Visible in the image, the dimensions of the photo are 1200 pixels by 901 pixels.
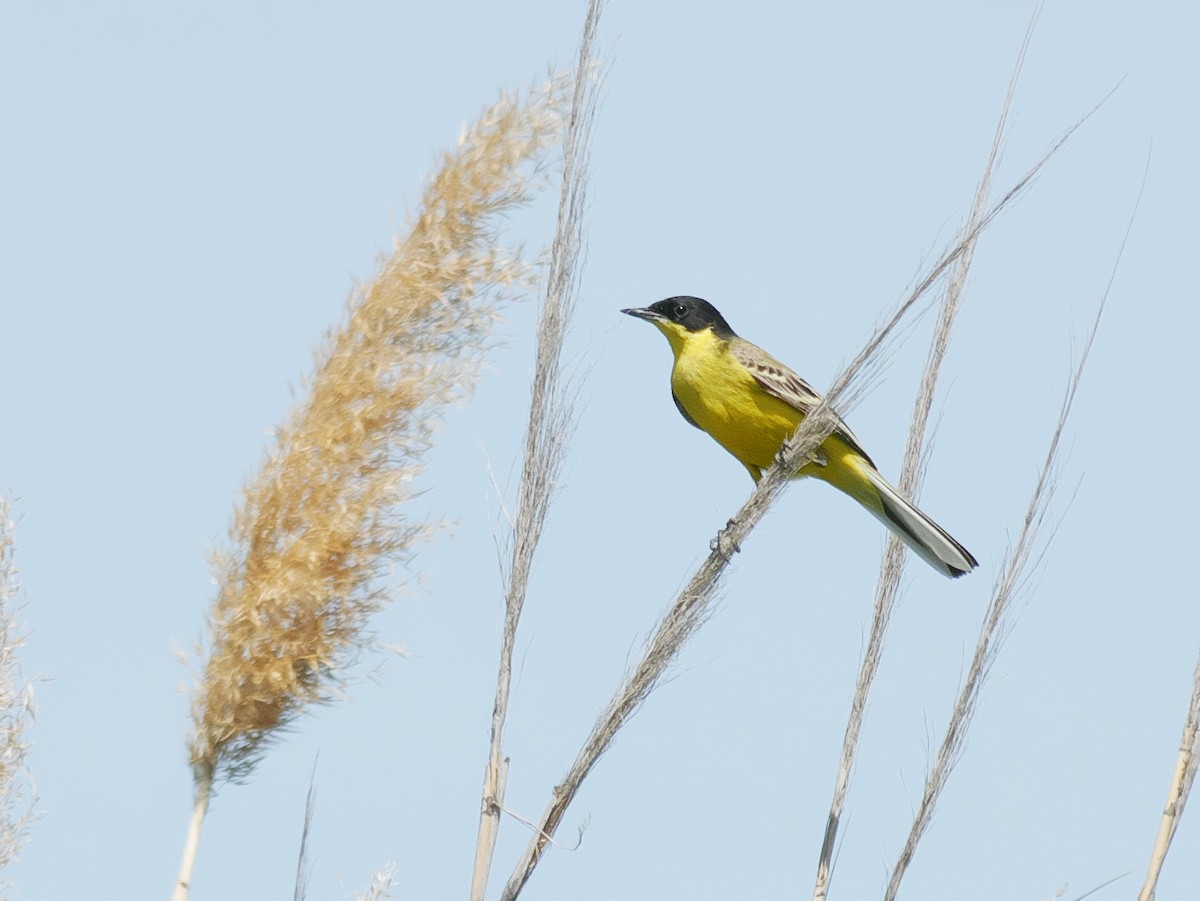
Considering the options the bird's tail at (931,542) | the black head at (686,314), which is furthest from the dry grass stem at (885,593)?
the black head at (686,314)

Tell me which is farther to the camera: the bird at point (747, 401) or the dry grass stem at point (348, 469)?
the bird at point (747, 401)

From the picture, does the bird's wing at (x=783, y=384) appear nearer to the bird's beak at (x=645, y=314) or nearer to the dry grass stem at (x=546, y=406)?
the bird's beak at (x=645, y=314)

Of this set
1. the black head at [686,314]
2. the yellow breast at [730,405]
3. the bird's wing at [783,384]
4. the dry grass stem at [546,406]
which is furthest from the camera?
the black head at [686,314]

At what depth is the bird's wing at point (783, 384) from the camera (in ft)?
18.8

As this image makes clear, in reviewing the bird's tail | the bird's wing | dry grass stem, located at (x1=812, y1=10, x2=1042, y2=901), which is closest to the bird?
the bird's wing

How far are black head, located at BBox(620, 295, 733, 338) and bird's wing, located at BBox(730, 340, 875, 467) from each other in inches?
15.3

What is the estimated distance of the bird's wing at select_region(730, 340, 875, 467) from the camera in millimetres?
5730

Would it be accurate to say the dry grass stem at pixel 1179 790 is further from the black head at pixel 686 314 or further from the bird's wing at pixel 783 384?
the black head at pixel 686 314

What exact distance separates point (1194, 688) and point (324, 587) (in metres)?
1.80

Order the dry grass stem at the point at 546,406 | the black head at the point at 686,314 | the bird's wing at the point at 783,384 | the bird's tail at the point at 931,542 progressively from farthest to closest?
1. the black head at the point at 686,314
2. the bird's wing at the point at 783,384
3. the bird's tail at the point at 931,542
4. the dry grass stem at the point at 546,406

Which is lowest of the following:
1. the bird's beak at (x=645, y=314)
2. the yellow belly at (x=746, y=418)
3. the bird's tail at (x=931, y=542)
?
the bird's tail at (x=931, y=542)

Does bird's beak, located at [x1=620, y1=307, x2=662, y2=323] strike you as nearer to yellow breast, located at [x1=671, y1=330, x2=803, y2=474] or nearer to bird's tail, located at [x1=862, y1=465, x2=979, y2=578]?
yellow breast, located at [x1=671, y1=330, x2=803, y2=474]

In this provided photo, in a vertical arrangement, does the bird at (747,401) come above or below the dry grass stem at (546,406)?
above

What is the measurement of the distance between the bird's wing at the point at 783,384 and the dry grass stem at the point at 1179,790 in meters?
2.85
